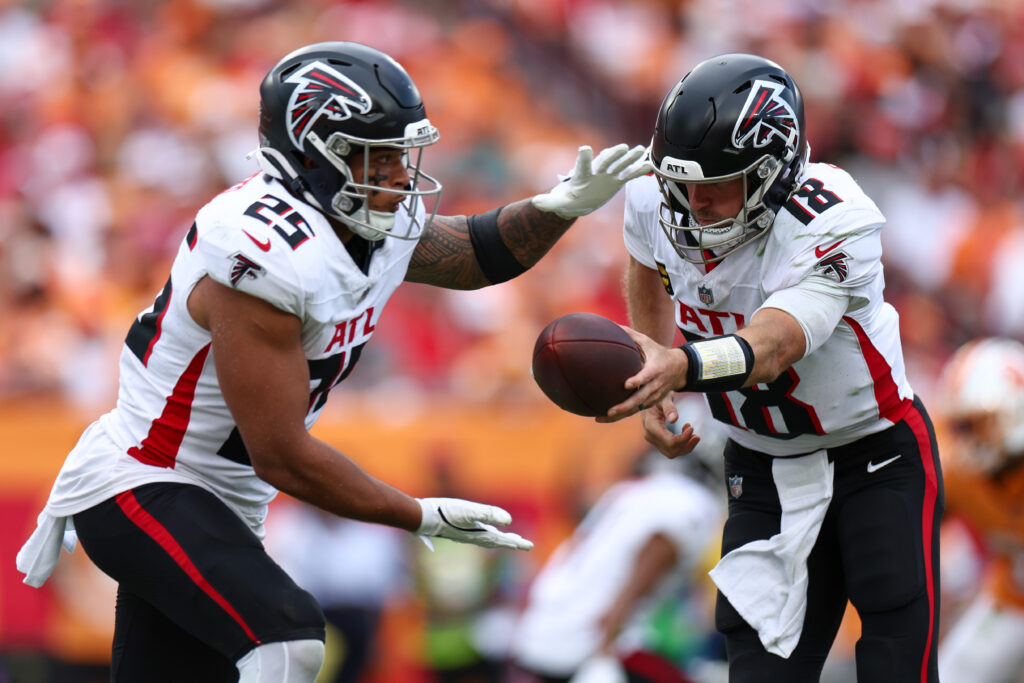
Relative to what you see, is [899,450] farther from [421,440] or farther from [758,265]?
[421,440]

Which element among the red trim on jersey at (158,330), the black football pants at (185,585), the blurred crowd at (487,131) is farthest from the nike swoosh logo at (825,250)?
the blurred crowd at (487,131)

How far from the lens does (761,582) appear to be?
372 centimetres

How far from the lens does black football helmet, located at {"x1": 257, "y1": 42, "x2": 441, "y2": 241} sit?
3.32m

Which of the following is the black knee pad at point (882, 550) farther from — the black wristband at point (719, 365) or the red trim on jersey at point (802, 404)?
the black wristband at point (719, 365)

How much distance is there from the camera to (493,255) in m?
3.95

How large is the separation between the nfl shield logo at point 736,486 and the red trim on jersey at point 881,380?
1.62 ft

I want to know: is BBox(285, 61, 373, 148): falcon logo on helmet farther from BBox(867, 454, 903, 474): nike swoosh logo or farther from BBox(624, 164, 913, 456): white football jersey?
BBox(867, 454, 903, 474): nike swoosh logo

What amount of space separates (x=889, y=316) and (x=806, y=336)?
547 millimetres

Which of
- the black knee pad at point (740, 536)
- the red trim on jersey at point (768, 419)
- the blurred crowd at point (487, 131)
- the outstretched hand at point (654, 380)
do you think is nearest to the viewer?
the outstretched hand at point (654, 380)

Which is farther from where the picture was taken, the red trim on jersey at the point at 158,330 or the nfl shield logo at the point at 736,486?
the nfl shield logo at the point at 736,486

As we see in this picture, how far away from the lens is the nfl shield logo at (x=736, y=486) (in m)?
3.93

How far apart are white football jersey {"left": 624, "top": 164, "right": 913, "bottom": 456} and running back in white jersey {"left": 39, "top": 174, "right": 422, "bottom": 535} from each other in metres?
0.83

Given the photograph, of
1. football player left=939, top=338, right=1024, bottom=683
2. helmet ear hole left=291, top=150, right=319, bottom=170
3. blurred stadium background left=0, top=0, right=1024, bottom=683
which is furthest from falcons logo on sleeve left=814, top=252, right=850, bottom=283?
blurred stadium background left=0, top=0, right=1024, bottom=683

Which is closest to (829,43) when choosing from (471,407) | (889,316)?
(471,407)
